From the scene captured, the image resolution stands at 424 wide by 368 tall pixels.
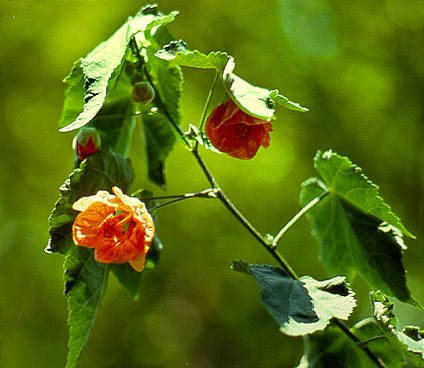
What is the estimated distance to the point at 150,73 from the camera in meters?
1.14

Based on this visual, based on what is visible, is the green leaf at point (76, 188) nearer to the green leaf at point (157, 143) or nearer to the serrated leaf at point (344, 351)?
the green leaf at point (157, 143)

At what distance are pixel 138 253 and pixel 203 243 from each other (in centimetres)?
238

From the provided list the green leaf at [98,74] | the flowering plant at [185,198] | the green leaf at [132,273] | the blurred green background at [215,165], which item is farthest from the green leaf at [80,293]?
the blurred green background at [215,165]

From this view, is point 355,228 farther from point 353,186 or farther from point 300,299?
point 300,299

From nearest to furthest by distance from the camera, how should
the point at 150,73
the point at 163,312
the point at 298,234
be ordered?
the point at 150,73, the point at 298,234, the point at 163,312

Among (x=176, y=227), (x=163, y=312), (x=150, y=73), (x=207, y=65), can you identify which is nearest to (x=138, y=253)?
(x=207, y=65)

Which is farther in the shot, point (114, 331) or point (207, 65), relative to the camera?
point (114, 331)

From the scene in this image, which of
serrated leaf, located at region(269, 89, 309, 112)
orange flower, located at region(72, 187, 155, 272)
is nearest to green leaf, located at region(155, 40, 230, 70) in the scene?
serrated leaf, located at region(269, 89, 309, 112)

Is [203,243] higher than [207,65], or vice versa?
[207,65]

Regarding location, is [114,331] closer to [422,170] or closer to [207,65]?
[422,170]

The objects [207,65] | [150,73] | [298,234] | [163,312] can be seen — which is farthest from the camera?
[163,312]

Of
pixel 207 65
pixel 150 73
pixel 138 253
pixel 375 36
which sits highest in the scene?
pixel 207 65

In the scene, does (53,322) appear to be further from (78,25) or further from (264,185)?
(78,25)

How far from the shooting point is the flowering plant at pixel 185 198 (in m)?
0.81
